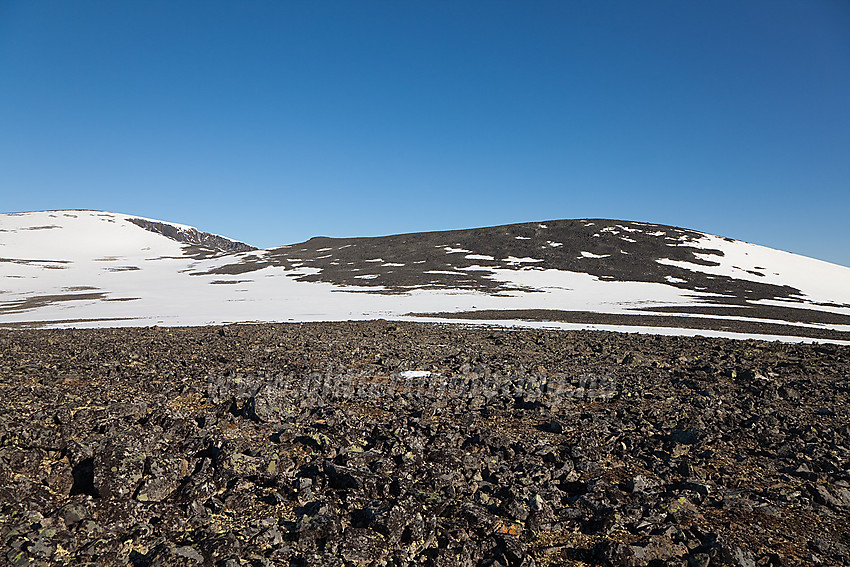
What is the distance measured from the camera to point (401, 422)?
10.7 metres

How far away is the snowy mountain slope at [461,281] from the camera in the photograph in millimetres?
38438

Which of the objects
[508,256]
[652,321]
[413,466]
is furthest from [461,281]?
[413,466]

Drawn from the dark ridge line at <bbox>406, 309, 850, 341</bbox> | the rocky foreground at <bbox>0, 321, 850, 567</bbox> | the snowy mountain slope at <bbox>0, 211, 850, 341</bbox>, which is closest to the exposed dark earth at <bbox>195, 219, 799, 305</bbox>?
the snowy mountain slope at <bbox>0, 211, 850, 341</bbox>

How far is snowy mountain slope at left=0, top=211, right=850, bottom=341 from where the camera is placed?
1513 inches

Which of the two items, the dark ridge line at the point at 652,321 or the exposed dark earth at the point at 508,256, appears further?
the exposed dark earth at the point at 508,256

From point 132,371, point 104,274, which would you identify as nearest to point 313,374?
point 132,371

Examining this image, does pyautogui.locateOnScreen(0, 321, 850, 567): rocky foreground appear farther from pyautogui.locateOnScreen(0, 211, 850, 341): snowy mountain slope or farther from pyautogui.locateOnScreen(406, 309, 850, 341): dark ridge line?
pyautogui.locateOnScreen(0, 211, 850, 341): snowy mountain slope

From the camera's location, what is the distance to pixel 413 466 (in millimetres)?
8445

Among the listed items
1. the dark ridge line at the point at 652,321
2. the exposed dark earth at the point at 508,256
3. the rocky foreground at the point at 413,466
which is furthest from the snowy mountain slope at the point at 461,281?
the rocky foreground at the point at 413,466

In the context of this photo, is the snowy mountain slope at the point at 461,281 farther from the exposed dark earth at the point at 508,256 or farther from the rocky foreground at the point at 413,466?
the rocky foreground at the point at 413,466

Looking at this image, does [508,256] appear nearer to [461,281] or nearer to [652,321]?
[461,281]

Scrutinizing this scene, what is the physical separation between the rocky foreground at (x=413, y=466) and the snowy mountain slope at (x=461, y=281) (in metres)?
19.6

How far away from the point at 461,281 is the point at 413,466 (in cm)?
5760

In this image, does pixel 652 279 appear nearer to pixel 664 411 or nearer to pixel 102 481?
pixel 664 411
